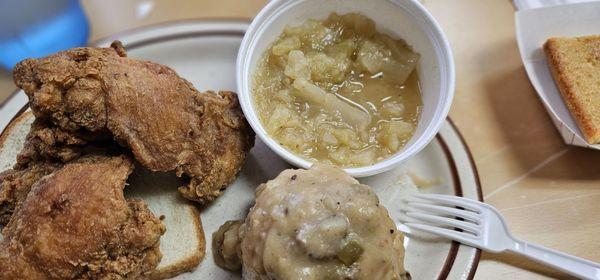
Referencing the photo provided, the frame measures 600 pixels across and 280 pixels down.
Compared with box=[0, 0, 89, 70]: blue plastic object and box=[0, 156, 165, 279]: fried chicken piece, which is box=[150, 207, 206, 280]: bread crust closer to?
box=[0, 156, 165, 279]: fried chicken piece

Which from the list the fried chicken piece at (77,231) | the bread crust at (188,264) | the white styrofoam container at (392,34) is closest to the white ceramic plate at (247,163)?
the bread crust at (188,264)

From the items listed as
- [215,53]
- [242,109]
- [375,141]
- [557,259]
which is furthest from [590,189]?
[215,53]

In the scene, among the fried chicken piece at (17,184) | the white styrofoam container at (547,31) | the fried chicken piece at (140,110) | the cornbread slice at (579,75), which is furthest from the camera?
the white styrofoam container at (547,31)

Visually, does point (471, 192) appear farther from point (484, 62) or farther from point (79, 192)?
point (79, 192)

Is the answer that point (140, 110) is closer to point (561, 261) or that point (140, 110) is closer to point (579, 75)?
point (561, 261)

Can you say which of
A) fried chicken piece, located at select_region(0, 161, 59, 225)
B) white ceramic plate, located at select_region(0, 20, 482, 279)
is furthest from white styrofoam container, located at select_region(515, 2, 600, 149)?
fried chicken piece, located at select_region(0, 161, 59, 225)

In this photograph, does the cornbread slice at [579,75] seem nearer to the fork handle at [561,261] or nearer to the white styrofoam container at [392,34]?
the fork handle at [561,261]

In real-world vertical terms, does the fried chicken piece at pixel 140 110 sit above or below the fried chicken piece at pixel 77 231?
above
